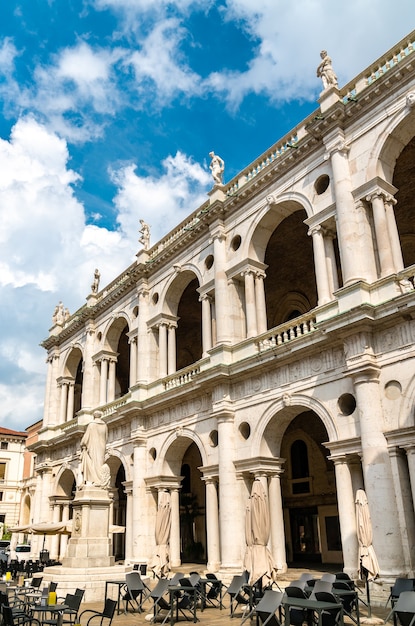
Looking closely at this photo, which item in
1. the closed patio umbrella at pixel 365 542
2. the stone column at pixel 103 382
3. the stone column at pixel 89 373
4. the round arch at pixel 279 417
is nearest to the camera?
the closed patio umbrella at pixel 365 542

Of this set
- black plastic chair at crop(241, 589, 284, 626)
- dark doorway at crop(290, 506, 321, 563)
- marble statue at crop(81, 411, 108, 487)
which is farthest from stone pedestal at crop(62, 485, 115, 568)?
dark doorway at crop(290, 506, 321, 563)

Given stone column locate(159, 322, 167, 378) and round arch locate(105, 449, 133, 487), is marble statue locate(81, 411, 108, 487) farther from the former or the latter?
stone column locate(159, 322, 167, 378)

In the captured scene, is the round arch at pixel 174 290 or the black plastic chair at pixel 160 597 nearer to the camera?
the black plastic chair at pixel 160 597

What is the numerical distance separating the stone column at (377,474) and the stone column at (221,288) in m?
7.12

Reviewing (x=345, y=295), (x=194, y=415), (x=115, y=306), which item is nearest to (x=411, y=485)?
(x=345, y=295)

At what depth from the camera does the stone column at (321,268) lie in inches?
720

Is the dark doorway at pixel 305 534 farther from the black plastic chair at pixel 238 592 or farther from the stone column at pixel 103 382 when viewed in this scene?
the stone column at pixel 103 382

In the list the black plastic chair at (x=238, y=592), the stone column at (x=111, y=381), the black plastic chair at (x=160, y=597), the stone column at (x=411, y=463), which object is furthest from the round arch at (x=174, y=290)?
the black plastic chair at (x=160, y=597)

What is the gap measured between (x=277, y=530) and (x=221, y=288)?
9.27 m

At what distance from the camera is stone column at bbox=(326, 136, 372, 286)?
17.0 meters

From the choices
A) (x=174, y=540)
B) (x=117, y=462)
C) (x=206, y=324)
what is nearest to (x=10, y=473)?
(x=117, y=462)

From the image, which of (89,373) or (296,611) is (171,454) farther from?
(296,611)

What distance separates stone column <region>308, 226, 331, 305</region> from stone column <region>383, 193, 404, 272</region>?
2.44 m

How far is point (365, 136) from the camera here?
59.5ft
